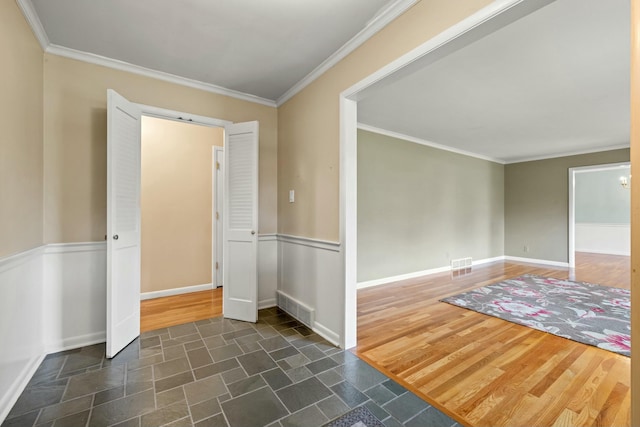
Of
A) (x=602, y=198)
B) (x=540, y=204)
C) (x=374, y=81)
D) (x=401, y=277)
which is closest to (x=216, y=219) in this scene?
(x=374, y=81)

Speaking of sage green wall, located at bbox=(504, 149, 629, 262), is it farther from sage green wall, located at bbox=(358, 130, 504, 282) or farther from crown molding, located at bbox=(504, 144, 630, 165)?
sage green wall, located at bbox=(358, 130, 504, 282)

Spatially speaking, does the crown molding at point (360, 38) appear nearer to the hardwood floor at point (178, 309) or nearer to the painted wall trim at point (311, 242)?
the painted wall trim at point (311, 242)

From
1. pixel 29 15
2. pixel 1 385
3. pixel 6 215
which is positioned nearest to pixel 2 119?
pixel 6 215

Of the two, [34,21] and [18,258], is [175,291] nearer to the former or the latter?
[18,258]

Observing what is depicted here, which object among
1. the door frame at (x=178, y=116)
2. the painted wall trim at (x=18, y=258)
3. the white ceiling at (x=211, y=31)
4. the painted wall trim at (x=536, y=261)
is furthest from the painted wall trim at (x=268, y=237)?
the painted wall trim at (x=536, y=261)

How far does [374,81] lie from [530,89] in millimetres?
2152

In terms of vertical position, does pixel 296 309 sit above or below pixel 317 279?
below

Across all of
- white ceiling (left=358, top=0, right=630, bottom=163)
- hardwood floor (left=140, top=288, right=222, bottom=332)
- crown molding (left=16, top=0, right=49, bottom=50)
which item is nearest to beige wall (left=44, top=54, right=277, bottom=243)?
crown molding (left=16, top=0, right=49, bottom=50)

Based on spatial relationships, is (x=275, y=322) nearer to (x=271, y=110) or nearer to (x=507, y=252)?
(x=271, y=110)

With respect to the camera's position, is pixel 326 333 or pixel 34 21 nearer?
pixel 34 21

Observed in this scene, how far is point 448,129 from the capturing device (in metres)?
4.50

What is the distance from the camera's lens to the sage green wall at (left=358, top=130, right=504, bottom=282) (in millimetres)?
4488

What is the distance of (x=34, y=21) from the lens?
6.54 ft

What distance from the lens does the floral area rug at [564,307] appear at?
8.69ft
